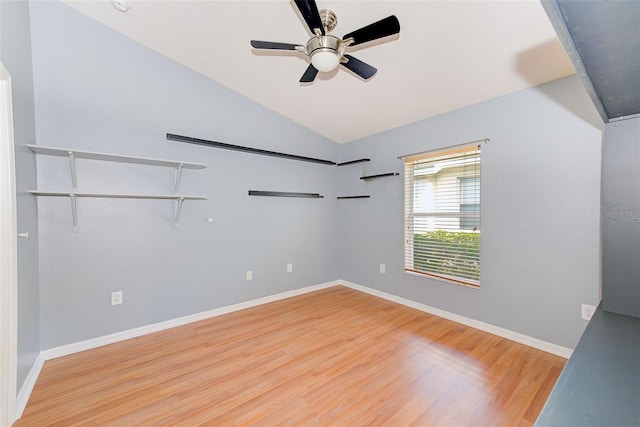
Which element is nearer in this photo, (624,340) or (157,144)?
(624,340)

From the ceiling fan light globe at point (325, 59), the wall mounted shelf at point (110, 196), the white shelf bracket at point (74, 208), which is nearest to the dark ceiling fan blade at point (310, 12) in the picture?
the ceiling fan light globe at point (325, 59)

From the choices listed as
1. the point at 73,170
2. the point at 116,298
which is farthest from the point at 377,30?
the point at 116,298

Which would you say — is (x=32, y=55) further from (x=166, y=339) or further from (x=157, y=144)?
(x=166, y=339)

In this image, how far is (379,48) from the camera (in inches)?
88.4

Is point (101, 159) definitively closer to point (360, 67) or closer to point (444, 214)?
point (360, 67)

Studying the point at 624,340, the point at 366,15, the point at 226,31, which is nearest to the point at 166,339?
the point at 226,31

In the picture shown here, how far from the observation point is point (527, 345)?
2.44 meters

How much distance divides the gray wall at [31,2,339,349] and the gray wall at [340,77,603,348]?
2.18 metres

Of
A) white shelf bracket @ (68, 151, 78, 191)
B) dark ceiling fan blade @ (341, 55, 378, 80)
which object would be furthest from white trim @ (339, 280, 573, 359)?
white shelf bracket @ (68, 151, 78, 191)

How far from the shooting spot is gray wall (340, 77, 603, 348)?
2.18 meters

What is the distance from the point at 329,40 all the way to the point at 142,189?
90.6 inches

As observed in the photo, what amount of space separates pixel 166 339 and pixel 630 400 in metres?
3.08

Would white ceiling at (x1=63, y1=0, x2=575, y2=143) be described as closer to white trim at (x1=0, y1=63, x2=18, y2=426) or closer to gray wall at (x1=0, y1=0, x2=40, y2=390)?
gray wall at (x1=0, y1=0, x2=40, y2=390)

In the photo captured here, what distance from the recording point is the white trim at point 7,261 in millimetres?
1448
